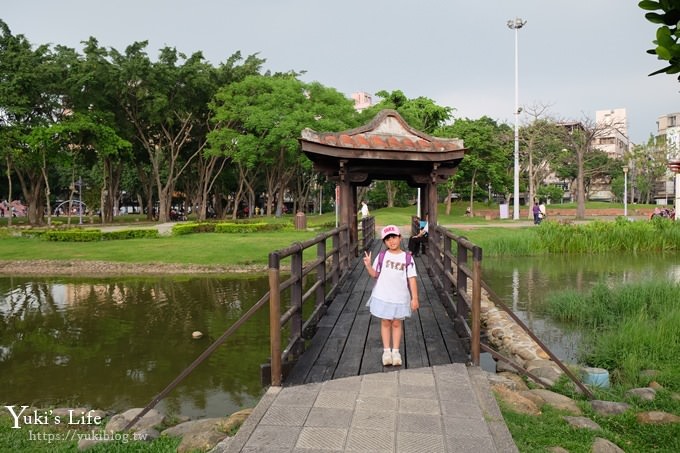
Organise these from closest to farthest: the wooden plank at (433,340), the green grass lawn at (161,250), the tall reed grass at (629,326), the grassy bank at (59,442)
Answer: the grassy bank at (59,442)
the wooden plank at (433,340)
the tall reed grass at (629,326)
the green grass lawn at (161,250)

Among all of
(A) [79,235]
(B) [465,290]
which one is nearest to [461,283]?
(B) [465,290]

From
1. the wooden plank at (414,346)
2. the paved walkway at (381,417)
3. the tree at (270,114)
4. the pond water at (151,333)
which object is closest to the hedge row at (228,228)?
the tree at (270,114)

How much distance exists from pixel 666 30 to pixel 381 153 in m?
8.66

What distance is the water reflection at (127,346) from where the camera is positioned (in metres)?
7.37

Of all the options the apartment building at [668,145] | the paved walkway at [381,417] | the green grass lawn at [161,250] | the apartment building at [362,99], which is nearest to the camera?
the paved walkway at [381,417]

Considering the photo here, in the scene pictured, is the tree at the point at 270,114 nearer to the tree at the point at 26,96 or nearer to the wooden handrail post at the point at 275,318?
the tree at the point at 26,96

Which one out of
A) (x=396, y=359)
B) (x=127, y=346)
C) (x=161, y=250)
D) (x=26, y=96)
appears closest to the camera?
(x=396, y=359)

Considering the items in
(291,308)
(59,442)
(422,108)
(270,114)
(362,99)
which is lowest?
(59,442)

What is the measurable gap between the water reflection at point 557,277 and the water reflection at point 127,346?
559cm

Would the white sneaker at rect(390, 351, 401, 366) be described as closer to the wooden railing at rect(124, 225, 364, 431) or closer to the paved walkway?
the paved walkway

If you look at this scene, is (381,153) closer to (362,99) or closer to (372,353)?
(372,353)

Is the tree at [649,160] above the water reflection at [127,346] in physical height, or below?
above

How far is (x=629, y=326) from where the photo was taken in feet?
27.7

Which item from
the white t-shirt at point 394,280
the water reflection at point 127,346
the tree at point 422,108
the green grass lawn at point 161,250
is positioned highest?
the tree at point 422,108
